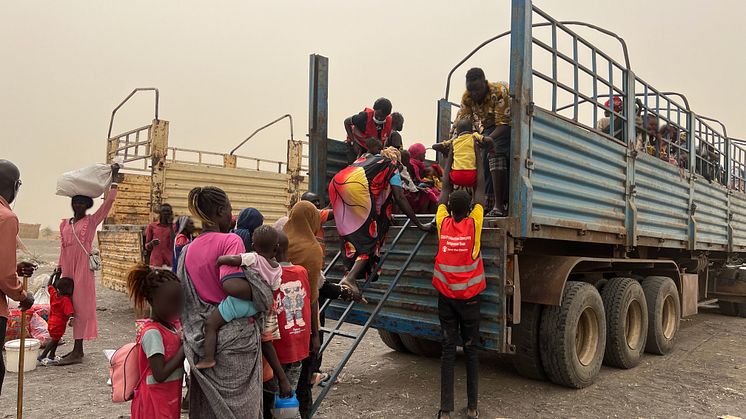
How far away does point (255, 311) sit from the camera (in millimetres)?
2375

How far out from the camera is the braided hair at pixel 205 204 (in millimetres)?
2441

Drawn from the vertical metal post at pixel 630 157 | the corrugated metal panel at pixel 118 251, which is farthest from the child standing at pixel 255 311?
the corrugated metal panel at pixel 118 251

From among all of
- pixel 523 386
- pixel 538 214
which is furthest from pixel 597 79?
pixel 523 386

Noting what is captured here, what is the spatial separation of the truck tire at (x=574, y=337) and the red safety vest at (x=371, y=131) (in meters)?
2.04

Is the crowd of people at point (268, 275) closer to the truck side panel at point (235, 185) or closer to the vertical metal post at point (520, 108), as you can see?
the vertical metal post at point (520, 108)

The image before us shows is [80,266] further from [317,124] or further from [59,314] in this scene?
[317,124]

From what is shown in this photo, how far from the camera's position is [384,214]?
4156mm

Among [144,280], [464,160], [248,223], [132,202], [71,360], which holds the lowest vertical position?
[71,360]

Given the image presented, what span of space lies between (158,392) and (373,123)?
305 centimetres

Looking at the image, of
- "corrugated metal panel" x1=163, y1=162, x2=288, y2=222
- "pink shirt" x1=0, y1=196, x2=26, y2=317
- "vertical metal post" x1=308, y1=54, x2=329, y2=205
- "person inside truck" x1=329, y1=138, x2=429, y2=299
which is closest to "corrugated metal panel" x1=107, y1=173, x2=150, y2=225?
Result: "corrugated metal panel" x1=163, y1=162, x2=288, y2=222

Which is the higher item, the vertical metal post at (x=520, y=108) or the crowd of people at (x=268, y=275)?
the vertical metal post at (x=520, y=108)

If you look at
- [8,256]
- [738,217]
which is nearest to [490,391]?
[8,256]

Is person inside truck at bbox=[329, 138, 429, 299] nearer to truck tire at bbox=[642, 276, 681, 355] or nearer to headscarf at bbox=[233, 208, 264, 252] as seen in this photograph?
headscarf at bbox=[233, 208, 264, 252]

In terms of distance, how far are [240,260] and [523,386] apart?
10.0 feet
